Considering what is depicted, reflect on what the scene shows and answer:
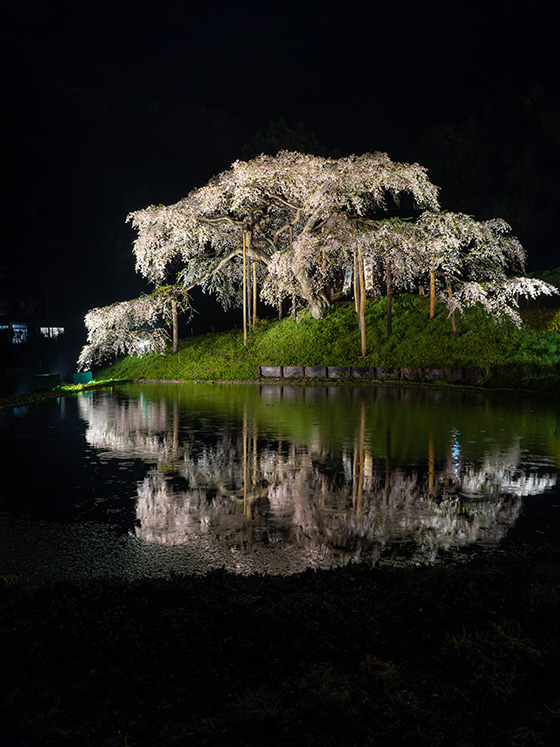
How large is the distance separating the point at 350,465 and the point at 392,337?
2189cm

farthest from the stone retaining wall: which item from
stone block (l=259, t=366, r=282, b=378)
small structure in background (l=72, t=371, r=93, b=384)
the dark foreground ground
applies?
the dark foreground ground

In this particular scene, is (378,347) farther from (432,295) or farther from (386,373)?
(432,295)

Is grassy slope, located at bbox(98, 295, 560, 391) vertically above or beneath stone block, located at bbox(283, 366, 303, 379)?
above

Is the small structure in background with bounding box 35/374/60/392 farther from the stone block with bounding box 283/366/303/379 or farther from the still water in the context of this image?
the stone block with bounding box 283/366/303/379

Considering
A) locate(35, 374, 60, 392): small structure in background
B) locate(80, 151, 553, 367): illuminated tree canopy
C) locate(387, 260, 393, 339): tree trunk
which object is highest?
locate(80, 151, 553, 367): illuminated tree canopy

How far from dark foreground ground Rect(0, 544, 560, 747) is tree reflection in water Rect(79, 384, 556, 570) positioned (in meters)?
1.39

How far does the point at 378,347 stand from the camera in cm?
3112

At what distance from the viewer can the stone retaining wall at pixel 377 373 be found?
25.7 metres

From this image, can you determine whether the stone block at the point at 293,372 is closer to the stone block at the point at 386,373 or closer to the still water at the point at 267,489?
the stone block at the point at 386,373

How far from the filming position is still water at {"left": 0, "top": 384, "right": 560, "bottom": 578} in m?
6.16

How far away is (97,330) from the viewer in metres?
33.2

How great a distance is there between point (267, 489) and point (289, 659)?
4.95 meters

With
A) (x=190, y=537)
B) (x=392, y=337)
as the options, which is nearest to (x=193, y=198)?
(x=392, y=337)

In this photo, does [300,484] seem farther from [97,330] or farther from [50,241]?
[50,241]
